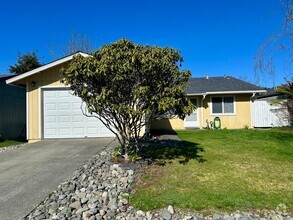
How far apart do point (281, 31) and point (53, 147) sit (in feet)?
26.8

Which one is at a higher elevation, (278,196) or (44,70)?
(44,70)

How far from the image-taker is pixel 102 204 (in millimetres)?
4324

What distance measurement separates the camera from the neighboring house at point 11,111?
1435cm

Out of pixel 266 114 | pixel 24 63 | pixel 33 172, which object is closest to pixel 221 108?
pixel 266 114

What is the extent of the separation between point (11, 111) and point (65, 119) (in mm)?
5400

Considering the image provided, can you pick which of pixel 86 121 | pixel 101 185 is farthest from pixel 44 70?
pixel 101 185

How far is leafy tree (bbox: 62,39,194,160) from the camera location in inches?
224

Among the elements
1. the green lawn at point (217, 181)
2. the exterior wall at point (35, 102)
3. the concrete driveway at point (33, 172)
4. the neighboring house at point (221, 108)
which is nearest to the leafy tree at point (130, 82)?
the green lawn at point (217, 181)

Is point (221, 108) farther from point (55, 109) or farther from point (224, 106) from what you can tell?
point (55, 109)

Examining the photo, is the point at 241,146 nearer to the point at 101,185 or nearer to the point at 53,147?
the point at 101,185

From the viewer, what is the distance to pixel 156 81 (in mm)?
5992

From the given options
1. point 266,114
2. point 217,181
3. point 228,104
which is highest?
point 228,104

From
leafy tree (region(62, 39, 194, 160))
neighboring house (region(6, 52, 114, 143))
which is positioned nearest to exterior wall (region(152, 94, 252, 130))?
neighboring house (region(6, 52, 114, 143))

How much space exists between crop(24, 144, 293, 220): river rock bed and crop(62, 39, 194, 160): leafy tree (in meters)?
1.40
